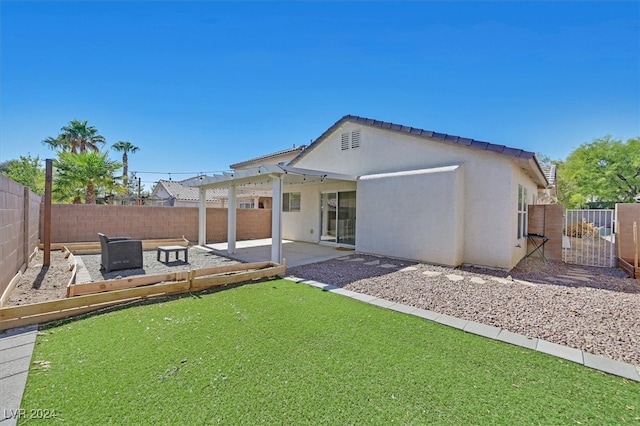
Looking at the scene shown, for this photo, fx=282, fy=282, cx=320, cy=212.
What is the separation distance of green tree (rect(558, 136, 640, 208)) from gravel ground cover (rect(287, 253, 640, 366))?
1217 inches

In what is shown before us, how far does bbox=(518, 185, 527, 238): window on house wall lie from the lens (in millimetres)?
10823

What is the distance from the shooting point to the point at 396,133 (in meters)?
11.7

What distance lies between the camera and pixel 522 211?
1131cm

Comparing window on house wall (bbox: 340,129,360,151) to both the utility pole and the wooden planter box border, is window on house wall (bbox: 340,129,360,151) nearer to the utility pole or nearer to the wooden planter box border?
the wooden planter box border

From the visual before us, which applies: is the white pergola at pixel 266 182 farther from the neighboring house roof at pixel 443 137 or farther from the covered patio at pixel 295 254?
the neighboring house roof at pixel 443 137

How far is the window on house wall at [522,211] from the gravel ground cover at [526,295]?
61.1 inches

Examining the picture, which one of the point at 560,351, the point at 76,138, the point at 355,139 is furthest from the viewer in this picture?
the point at 76,138

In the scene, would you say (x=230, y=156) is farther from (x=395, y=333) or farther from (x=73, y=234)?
(x=395, y=333)

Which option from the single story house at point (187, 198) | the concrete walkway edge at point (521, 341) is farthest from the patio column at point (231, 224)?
the single story house at point (187, 198)

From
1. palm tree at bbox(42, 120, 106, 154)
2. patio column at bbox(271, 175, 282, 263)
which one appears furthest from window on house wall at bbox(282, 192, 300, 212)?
palm tree at bbox(42, 120, 106, 154)

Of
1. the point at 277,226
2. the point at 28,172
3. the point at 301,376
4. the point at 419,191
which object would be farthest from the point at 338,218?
the point at 28,172

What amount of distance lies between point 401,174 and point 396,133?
206 cm

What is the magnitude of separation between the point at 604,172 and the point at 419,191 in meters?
35.7

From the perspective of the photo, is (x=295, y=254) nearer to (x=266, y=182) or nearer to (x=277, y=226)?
(x=277, y=226)
